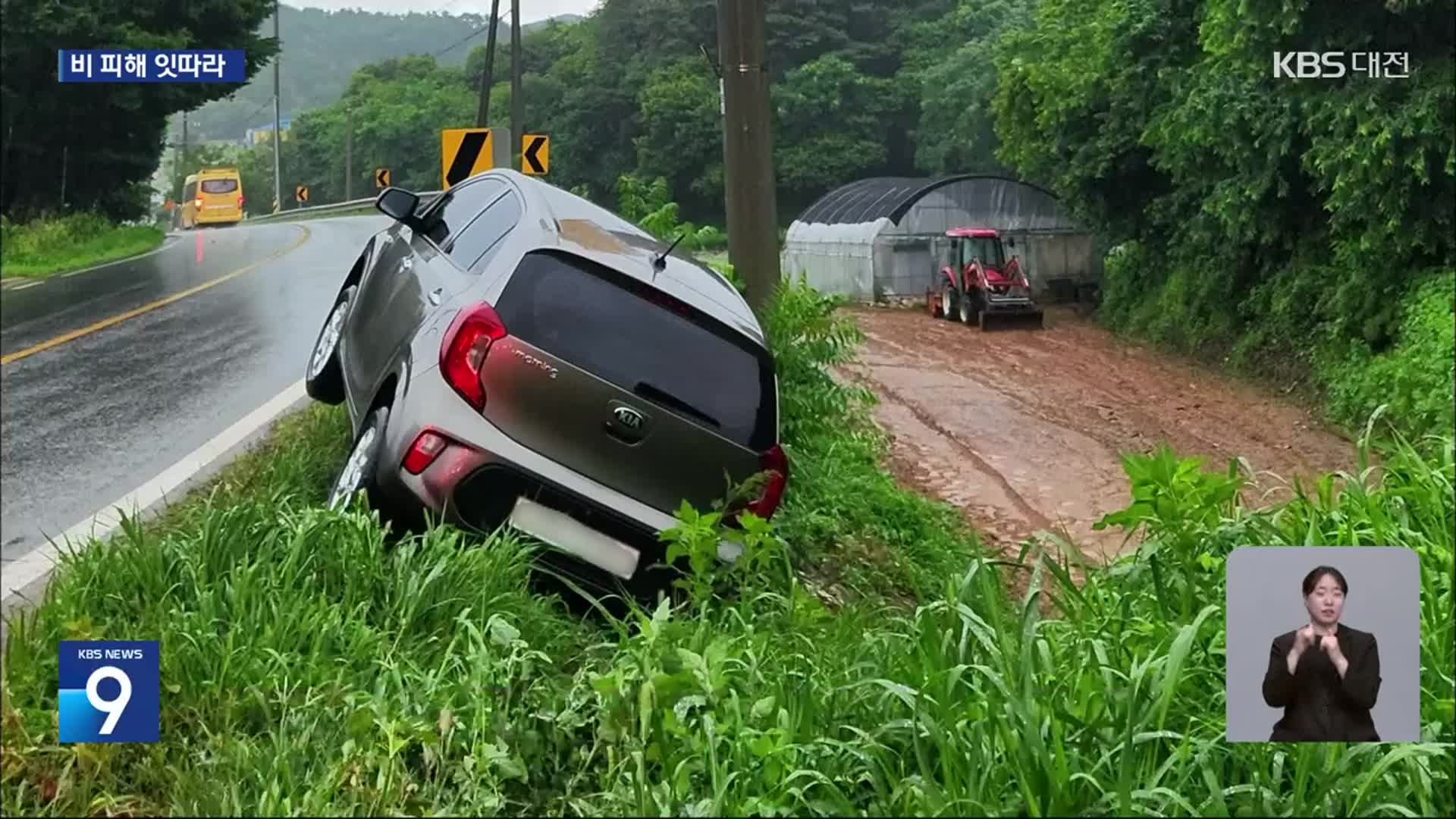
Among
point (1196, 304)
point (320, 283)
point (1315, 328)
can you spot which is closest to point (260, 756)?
point (320, 283)

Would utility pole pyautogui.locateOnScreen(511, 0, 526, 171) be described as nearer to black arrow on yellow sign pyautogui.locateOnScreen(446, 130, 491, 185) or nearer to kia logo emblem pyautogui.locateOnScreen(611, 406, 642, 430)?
black arrow on yellow sign pyautogui.locateOnScreen(446, 130, 491, 185)

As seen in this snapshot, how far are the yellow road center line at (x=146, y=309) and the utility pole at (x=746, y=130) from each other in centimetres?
124

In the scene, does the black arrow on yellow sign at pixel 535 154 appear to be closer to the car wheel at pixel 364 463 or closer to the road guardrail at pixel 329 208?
the road guardrail at pixel 329 208

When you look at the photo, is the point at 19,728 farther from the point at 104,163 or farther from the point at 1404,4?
the point at 1404,4

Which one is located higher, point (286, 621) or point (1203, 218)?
point (1203, 218)

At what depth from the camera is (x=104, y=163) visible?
10.1 feet

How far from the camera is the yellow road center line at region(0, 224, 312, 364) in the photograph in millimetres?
2820

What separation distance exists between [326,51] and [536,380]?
948mm

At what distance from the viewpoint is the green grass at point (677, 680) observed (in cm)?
273

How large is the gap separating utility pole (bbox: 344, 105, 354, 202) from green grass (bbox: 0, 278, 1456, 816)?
0.56m

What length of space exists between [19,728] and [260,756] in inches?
17.6

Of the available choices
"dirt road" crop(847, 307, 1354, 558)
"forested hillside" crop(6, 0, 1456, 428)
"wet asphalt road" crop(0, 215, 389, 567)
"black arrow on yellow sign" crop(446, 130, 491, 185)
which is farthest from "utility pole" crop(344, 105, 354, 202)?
"dirt road" crop(847, 307, 1354, 558)
